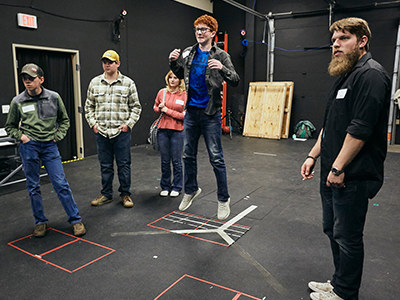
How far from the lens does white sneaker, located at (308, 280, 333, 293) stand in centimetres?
225

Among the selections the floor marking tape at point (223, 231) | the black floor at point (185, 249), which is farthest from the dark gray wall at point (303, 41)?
the floor marking tape at point (223, 231)

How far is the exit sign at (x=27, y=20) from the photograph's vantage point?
568 cm

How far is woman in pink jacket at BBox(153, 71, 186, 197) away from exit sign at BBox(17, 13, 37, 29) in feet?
10.2

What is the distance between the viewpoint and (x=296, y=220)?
11.8 feet

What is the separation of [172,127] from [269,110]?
19.4 feet

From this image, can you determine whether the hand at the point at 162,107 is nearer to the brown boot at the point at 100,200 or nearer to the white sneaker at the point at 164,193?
the white sneaker at the point at 164,193

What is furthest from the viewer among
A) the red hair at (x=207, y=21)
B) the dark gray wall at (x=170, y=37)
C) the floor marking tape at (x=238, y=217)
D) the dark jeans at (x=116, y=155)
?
the dark gray wall at (x=170, y=37)

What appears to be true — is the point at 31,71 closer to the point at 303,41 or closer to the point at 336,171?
the point at 336,171

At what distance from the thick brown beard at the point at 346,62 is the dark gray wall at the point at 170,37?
5398 mm

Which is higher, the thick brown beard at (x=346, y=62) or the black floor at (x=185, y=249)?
the thick brown beard at (x=346, y=62)

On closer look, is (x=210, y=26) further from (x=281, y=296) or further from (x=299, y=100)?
(x=299, y=100)

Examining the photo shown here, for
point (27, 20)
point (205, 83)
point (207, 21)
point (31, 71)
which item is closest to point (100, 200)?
point (31, 71)

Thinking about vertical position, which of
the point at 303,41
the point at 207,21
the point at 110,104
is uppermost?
the point at 303,41

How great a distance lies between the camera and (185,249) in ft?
9.59
